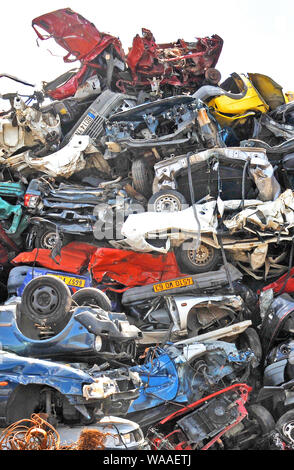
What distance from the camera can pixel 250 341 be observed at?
8516 mm

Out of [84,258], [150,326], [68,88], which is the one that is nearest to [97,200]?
A: [84,258]

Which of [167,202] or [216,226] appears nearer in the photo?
[216,226]

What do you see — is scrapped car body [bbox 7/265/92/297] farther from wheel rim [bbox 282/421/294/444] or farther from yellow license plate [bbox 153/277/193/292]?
wheel rim [bbox 282/421/294/444]

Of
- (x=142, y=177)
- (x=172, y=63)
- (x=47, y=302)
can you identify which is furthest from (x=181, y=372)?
(x=172, y=63)

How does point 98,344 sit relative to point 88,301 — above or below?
below

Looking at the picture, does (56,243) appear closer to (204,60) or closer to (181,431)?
(181,431)

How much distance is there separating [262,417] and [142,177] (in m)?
5.46

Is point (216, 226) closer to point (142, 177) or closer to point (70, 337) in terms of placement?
point (142, 177)

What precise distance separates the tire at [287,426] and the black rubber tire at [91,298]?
286 cm

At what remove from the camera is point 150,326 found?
9.14m

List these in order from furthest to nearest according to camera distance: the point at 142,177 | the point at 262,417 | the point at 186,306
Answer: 1. the point at 142,177
2. the point at 186,306
3. the point at 262,417

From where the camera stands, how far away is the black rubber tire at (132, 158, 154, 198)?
10.4 meters

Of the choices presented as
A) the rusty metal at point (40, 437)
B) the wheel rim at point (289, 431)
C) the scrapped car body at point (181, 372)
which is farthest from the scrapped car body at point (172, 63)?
the rusty metal at point (40, 437)

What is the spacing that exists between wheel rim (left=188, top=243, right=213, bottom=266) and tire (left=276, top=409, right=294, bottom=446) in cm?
342
